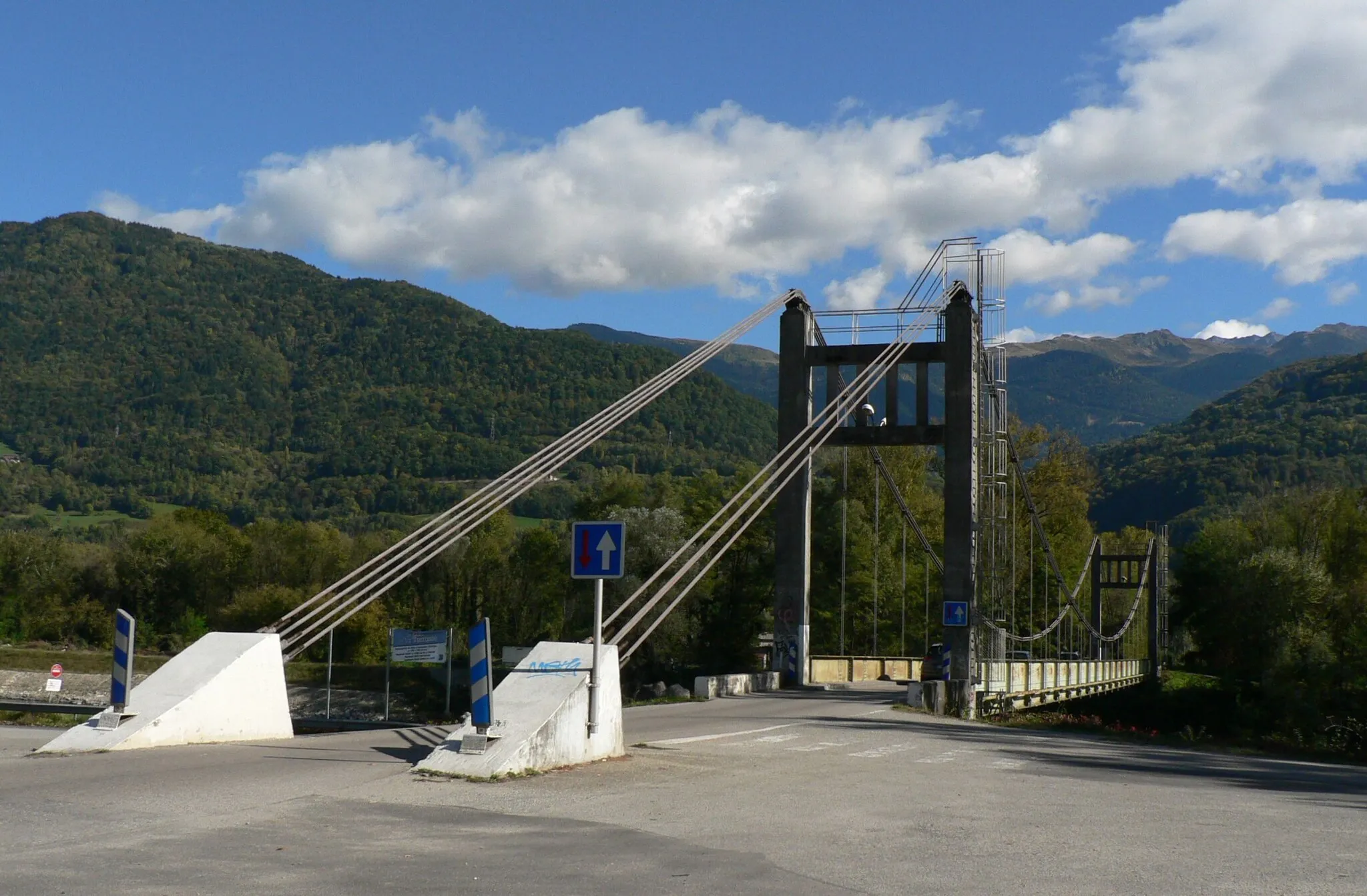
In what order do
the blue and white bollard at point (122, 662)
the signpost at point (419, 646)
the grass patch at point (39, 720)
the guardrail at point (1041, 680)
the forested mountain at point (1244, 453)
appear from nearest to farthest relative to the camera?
the blue and white bollard at point (122, 662)
the grass patch at point (39, 720)
the signpost at point (419, 646)
the guardrail at point (1041, 680)
the forested mountain at point (1244, 453)

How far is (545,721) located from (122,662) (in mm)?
3862

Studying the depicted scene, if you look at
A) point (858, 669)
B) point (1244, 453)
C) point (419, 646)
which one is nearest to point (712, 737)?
point (419, 646)

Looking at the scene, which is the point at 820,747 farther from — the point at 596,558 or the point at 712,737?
the point at 596,558

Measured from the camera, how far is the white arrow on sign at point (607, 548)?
10539 millimetres

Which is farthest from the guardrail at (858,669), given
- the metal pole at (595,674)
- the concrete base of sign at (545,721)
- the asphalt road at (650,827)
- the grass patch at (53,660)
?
the grass patch at (53,660)

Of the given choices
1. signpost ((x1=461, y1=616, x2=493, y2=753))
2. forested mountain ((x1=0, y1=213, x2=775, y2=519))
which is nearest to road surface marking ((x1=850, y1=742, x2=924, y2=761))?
signpost ((x1=461, y1=616, x2=493, y2=753))

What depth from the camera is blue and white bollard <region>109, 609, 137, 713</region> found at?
10.8m

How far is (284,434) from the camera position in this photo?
172 meters

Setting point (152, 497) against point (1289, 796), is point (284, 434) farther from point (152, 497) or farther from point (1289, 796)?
point (1289, 796)

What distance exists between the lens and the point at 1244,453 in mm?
124875

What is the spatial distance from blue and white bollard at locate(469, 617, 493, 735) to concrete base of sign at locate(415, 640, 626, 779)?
0.11 metres

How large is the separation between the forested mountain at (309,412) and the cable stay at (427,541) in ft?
386

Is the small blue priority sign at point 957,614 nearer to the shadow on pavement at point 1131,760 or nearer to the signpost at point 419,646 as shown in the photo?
the shadow on pavement at point 1131,760

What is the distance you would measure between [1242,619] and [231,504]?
11859cm
